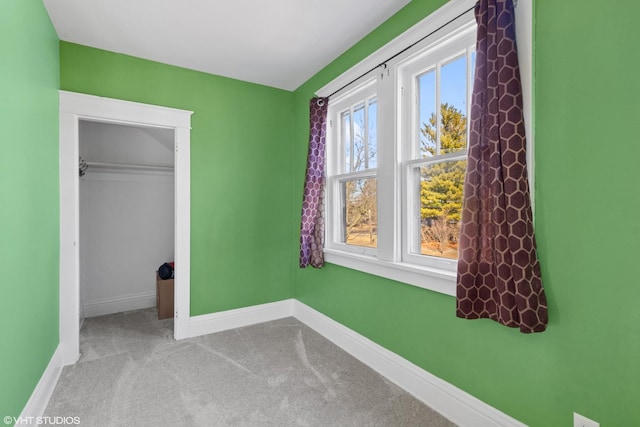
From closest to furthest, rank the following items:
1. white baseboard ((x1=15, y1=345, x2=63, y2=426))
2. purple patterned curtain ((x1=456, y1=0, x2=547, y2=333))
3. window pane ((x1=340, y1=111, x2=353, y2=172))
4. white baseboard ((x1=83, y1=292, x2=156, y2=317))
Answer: purple patterned curtain ((x1=456, y1=0, x2=547, y2=333)), white baseboard ((x1=15, y1=345, x2=63, y2=426)), window pane ((x1=340, y1=111, x2=353, y2=172)), white baseboard ((x1=83, y1=292, x2=156, y2=317))

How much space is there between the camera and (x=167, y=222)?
3949 mm

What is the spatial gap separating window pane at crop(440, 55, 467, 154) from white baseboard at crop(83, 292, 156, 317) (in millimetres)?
3725

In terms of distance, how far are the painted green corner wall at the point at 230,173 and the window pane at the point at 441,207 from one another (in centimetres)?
179

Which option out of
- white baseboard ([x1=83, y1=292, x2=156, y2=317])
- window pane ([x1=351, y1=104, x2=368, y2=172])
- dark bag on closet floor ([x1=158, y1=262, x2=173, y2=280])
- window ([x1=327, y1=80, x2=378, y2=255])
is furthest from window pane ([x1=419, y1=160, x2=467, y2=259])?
white baseboard ([x1=83, y1=292, x2=156, y2=317])

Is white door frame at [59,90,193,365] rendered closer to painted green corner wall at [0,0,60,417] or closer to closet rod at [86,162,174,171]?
painted green corner wall at [0,0,60,417]

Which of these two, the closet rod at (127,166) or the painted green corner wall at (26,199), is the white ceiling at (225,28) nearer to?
the painted green corner wall at (26,199)

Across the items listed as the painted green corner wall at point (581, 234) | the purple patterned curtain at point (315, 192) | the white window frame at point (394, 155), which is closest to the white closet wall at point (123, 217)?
the purple patterned curtain at point (315, 192)

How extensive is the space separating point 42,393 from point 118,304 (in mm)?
1855

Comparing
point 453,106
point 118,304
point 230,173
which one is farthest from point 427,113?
A: point 118,304

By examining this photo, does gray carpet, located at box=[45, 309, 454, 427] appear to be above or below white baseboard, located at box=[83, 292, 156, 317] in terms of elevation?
below

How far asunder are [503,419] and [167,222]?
3821mm

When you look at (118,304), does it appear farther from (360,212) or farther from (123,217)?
(360,212)

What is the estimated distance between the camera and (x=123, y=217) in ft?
12.2

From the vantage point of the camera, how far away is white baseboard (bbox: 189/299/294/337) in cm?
308
